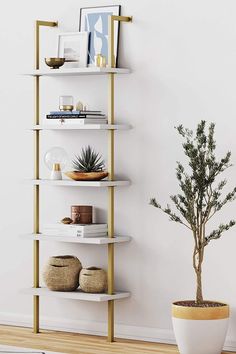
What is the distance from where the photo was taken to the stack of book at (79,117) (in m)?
5.75

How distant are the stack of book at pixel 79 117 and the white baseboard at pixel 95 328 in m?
1.21

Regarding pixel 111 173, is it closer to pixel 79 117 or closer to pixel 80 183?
pixel 80 183

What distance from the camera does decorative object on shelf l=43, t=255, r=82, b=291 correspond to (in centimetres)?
583

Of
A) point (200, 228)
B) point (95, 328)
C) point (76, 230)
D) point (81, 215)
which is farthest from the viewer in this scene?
point (95, 328)

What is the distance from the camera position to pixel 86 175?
575 centimetres

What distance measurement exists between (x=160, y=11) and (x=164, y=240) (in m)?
1.31

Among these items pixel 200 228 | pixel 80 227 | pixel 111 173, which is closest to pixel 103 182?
pixel 111 173

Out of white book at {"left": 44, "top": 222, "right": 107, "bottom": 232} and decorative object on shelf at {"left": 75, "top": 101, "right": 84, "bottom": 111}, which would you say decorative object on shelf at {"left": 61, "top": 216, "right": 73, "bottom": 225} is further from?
decorative object on shelf at {"left": 75, "top": 101, "right": 84, "bottom": 111}

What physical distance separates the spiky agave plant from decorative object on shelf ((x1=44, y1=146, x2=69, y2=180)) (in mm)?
76

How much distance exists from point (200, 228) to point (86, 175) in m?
0.79

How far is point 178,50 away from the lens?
5668mm

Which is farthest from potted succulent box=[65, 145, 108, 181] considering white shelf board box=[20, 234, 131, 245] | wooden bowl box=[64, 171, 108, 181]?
white shelf board box=[20, 234, 131, 245]

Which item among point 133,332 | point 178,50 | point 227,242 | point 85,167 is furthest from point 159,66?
point 133,332

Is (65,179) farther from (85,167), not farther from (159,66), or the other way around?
(159,66)
